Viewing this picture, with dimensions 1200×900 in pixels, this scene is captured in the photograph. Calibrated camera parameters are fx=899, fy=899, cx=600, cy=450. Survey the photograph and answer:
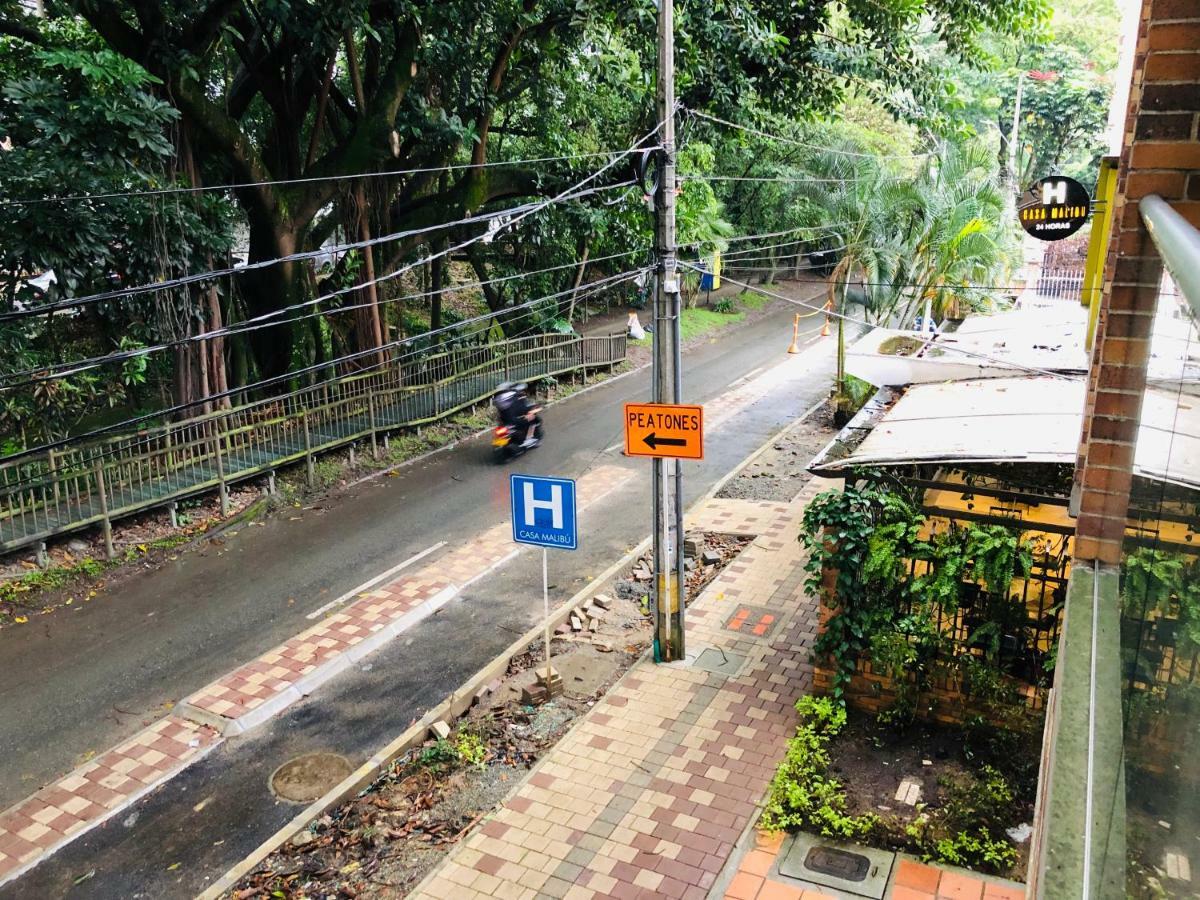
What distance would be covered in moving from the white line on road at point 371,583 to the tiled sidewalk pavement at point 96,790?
8.19 feet

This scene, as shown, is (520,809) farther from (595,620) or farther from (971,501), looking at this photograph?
(971,501)

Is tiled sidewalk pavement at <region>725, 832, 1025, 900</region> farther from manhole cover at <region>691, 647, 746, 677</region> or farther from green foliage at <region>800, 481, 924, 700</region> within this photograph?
manhole cover at <region>691, 647, 746, 677</region>

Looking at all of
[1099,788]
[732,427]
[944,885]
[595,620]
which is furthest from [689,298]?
[1099,788]

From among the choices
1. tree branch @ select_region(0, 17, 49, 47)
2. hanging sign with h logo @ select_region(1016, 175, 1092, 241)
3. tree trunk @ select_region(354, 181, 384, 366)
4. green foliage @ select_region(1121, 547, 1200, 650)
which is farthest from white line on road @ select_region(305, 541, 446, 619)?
green foliage @ select_region(1121, 547, 1200, 650)

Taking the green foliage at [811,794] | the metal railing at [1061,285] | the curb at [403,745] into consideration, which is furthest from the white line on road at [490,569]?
the metal railing at [1061,285]

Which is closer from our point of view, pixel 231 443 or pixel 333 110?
pixel 231 443

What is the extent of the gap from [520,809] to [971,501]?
4.81 m

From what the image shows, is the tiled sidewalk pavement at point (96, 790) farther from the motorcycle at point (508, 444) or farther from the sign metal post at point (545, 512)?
the motorcycle at point (508, 444)

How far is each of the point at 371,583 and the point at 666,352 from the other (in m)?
5.72

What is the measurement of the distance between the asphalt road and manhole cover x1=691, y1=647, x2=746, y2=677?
2.37 meters

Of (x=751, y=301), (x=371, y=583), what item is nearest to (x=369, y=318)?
(x=371, y=583)

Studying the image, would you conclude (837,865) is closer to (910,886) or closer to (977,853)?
(910,886)

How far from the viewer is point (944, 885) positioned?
6262 millimetres

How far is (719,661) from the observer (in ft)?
32.5
